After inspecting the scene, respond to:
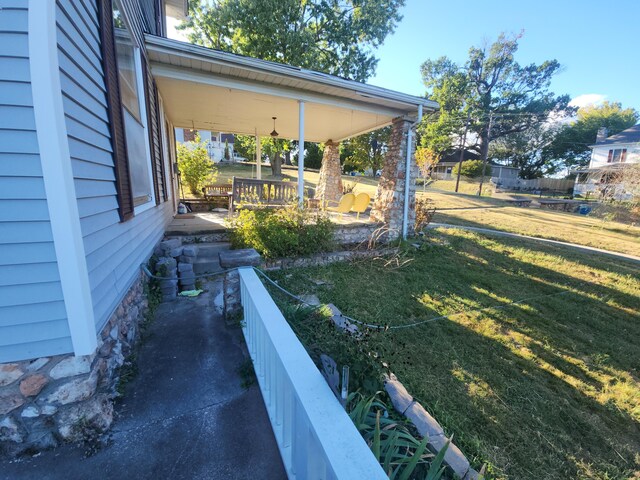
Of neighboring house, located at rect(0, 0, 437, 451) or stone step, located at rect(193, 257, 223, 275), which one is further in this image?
stone step, located at rect(193, 257, 223, 275)

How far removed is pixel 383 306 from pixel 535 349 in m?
1.98

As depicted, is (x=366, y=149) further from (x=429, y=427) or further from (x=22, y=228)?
(x=22, y=228)

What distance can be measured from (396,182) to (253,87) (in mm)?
3715

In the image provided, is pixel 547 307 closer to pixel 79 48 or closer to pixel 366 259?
pixel 366 259

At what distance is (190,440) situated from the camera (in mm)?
1586

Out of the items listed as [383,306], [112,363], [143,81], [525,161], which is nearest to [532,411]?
[383,306]

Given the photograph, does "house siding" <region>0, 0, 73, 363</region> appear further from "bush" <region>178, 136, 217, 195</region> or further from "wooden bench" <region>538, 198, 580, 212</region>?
"wooden bench" <region>538, 198, 580, 212</region>

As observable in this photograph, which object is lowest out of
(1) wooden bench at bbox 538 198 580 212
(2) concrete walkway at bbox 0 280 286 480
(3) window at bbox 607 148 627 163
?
(2) concrete walkway at bbox 0 280 286 480

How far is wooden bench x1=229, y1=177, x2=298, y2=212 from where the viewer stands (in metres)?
5.69

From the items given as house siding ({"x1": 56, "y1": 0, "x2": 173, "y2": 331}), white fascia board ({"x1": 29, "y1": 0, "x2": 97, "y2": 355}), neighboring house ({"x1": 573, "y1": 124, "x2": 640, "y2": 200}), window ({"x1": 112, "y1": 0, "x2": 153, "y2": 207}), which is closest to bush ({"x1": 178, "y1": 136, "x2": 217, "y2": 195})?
window ({"x1": 112, "y1": 0, "x2": 153, "y2": 207})

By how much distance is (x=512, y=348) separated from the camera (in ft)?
11.7

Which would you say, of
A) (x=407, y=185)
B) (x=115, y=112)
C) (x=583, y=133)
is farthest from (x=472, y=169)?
(x=115, y=112)

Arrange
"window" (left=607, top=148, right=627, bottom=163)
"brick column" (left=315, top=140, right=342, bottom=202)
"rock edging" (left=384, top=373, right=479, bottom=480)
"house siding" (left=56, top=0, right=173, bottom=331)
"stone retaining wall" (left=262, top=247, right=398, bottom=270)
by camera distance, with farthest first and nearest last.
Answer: "window" (left=607, top=148, right=627, bottom=163) < "brick column" (left=315, top=140, right=342, bottom=202) < "stone retaining wall" (left=262, top=247, right=398, bottom=270) < "rock edging" (left=384, top=373, right=479, bottom=480) < "house siding" (left=56, top=0, right=173, bottom=331)

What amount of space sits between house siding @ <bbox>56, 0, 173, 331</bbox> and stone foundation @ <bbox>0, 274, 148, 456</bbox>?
27cm
